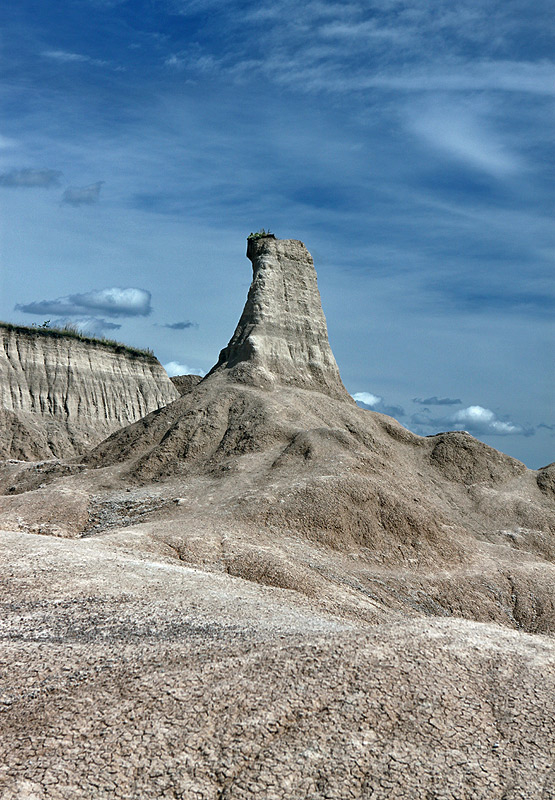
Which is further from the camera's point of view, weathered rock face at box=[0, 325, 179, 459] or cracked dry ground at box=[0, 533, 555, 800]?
weathered rock face at box=[0, 325, 179, 459]

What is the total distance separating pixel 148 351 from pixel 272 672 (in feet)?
213

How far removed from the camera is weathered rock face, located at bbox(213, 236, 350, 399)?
45.2 meters

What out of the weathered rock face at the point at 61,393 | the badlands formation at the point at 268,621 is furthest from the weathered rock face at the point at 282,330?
the weathered rock face at the point at 61,393

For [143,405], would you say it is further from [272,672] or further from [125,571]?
[272,672]

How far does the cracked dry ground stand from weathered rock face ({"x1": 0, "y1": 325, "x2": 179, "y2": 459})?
4734 cm

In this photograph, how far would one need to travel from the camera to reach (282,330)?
4691 cm

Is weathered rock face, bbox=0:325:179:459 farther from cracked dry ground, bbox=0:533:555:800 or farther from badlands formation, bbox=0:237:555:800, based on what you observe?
cracked dry ground, bbox=0:533:555:800

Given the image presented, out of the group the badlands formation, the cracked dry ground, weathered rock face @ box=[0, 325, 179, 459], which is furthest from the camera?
weathered rock face @ box=[0, 325, 179, 459]

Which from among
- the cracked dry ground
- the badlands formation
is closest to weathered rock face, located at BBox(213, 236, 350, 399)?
the badlands formation

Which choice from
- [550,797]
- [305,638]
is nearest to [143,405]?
[305,638]

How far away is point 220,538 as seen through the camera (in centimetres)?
2622

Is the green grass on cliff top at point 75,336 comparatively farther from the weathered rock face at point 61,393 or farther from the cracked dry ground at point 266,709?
the cracked dry ground at point 266,709

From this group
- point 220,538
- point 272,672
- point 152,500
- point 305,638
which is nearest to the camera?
point 272,672

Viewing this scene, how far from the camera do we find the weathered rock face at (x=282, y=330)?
1779 inches
